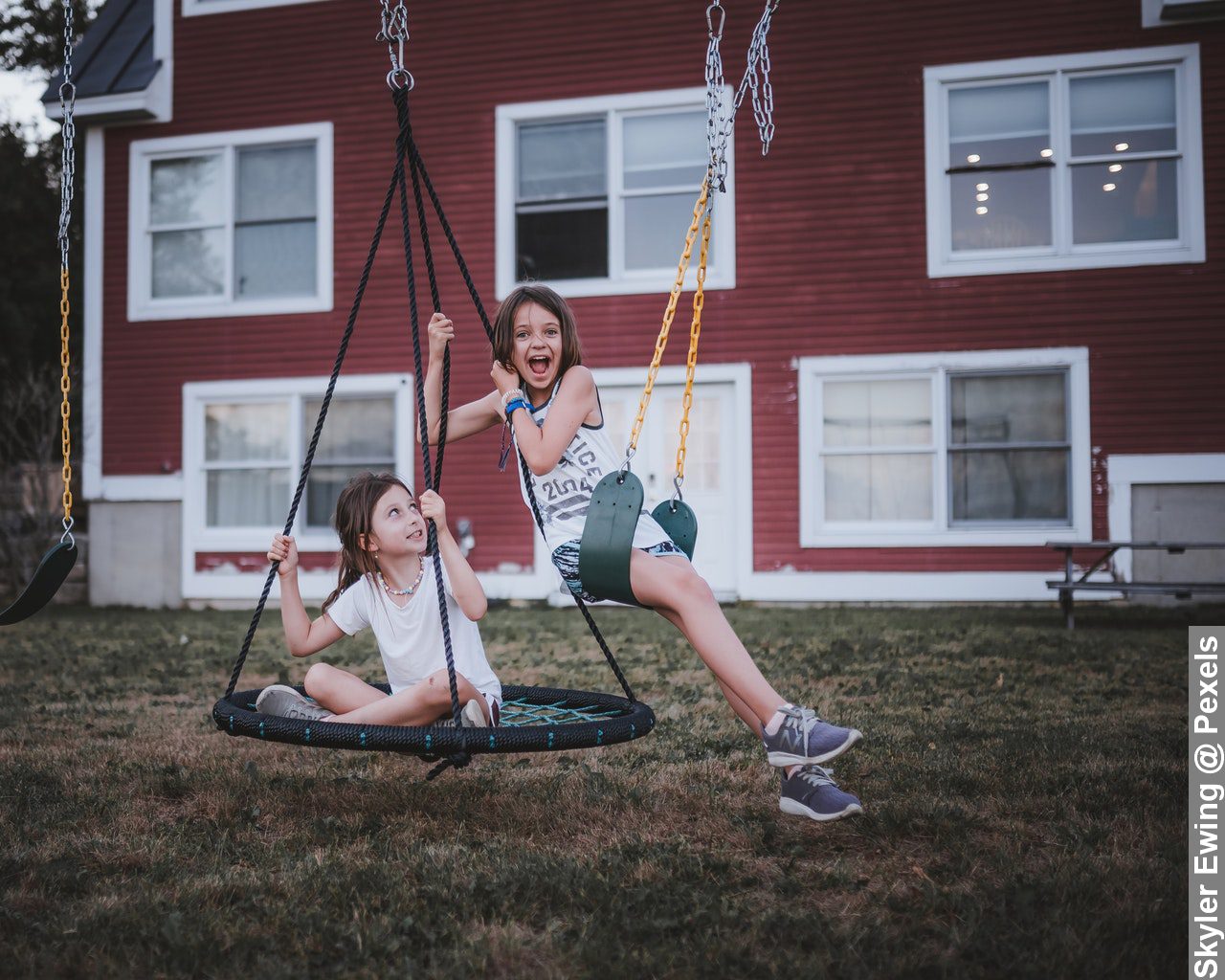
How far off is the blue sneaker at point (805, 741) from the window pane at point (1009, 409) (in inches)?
304

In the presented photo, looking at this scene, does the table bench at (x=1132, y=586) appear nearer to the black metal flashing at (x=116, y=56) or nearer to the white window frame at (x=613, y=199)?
the white window frame at (x=613, y=199)

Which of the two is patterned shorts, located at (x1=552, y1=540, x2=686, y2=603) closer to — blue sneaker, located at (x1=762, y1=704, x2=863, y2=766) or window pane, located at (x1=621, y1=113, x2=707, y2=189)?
blue sneaker, located at (x1=762, y1=704, x2=863, y2=766)

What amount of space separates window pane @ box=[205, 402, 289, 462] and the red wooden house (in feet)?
0.12

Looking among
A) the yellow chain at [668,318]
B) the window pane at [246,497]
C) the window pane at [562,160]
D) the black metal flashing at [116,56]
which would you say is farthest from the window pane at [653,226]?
the yellow chain at [668,318]

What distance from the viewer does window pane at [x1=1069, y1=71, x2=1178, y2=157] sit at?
9789 mm

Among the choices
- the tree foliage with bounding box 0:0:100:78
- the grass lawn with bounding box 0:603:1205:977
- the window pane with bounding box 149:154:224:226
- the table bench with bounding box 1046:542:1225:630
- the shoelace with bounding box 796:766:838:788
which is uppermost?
the tree foliage with bounding box 0:0:100:78

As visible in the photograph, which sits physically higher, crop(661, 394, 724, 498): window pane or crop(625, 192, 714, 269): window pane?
crop(625, 192, 714, 269): window pane

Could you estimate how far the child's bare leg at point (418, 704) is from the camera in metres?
3.21

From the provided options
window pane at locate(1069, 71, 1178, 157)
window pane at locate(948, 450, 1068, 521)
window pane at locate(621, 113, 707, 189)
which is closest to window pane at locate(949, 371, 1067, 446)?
window pane at locate(948, 450, 1068, 521)

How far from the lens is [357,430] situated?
37.6ft

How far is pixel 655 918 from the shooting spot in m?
2.36

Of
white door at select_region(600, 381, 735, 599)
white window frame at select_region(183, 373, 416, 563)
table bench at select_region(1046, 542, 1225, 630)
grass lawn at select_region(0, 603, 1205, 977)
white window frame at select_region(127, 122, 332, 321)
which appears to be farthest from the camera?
white window frame at select_region(127, 122, 332, 321)

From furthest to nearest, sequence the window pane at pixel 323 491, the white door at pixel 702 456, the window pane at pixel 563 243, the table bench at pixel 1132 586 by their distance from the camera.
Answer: the window pane at pixel 323 491 → the window pane at pixel 563 243 → the white door at pixel 702 456 → the table bench at pixel 1132 586

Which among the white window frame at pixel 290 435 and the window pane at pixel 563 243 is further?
the white window frame at pixel 290 435
